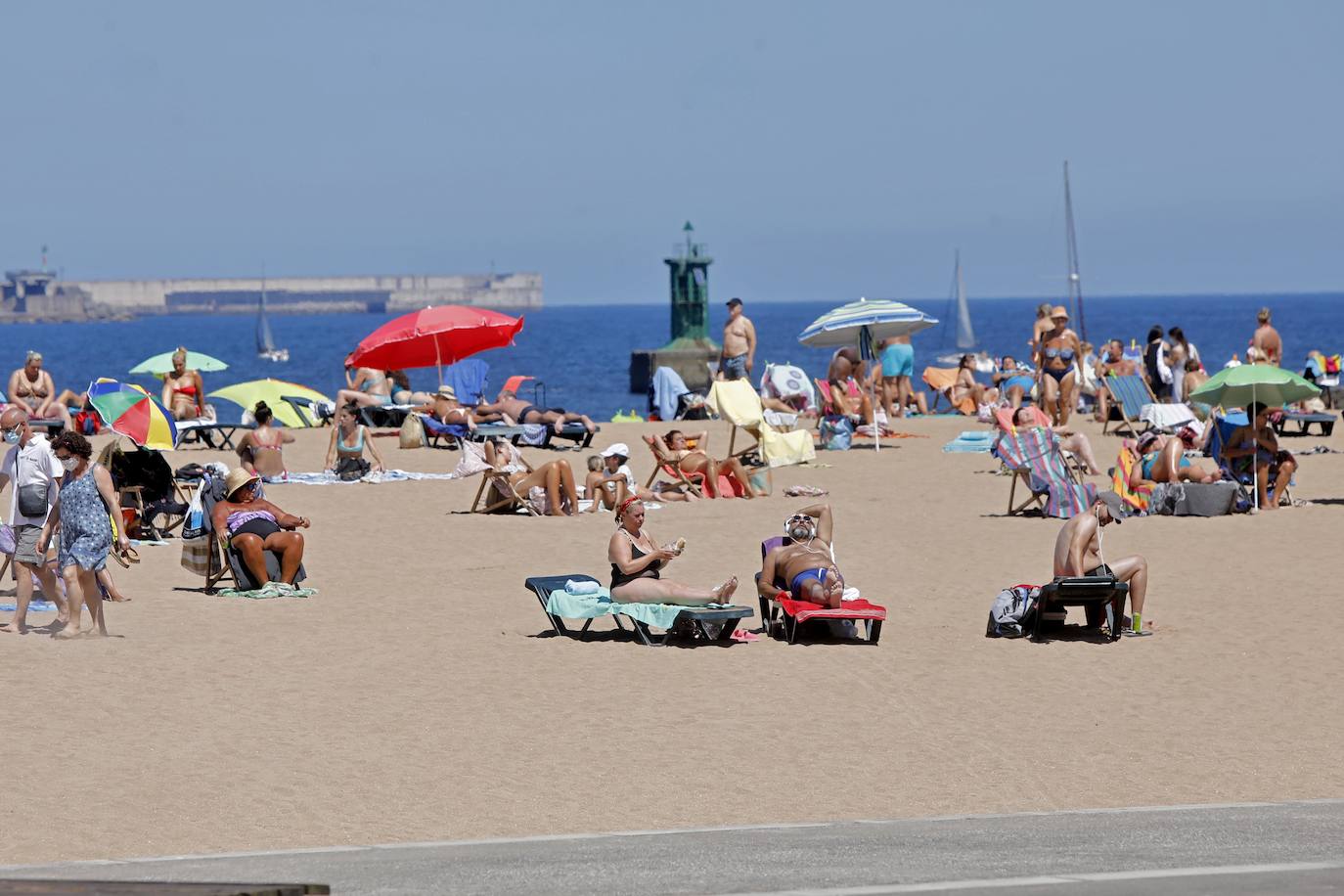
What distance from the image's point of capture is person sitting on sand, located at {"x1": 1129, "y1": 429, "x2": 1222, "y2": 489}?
1495cm

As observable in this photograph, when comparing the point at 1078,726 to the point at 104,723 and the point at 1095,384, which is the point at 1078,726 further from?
the point at 1095,384

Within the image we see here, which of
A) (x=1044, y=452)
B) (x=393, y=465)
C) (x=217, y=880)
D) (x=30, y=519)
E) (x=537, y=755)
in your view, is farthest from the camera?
(x=393, y=465)

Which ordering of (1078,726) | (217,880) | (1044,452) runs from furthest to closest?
(1044,452) < (1078,726) < (217,880)

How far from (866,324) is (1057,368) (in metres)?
2.04

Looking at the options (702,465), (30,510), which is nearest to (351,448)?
(702,465)

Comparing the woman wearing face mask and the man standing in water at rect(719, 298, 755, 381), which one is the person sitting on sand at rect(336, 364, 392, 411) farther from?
the woman wearing face mask

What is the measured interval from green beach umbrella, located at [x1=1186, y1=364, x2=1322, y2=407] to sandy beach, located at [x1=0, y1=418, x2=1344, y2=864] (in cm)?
186

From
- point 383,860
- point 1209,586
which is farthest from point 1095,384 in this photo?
point 383,860

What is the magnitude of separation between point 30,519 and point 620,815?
441 centimetres

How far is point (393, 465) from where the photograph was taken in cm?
1841

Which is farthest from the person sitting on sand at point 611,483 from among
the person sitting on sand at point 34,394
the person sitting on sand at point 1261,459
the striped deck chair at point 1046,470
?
the person sitting on sand at point 34,394

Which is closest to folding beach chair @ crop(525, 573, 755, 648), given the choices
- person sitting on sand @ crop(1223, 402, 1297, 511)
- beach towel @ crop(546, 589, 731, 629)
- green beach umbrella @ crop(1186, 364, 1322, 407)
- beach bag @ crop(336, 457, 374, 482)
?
beach towel @ crop(546, 589, 731, 629)

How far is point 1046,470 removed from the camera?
1464 centimetres

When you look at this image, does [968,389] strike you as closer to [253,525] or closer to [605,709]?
[253,525]
